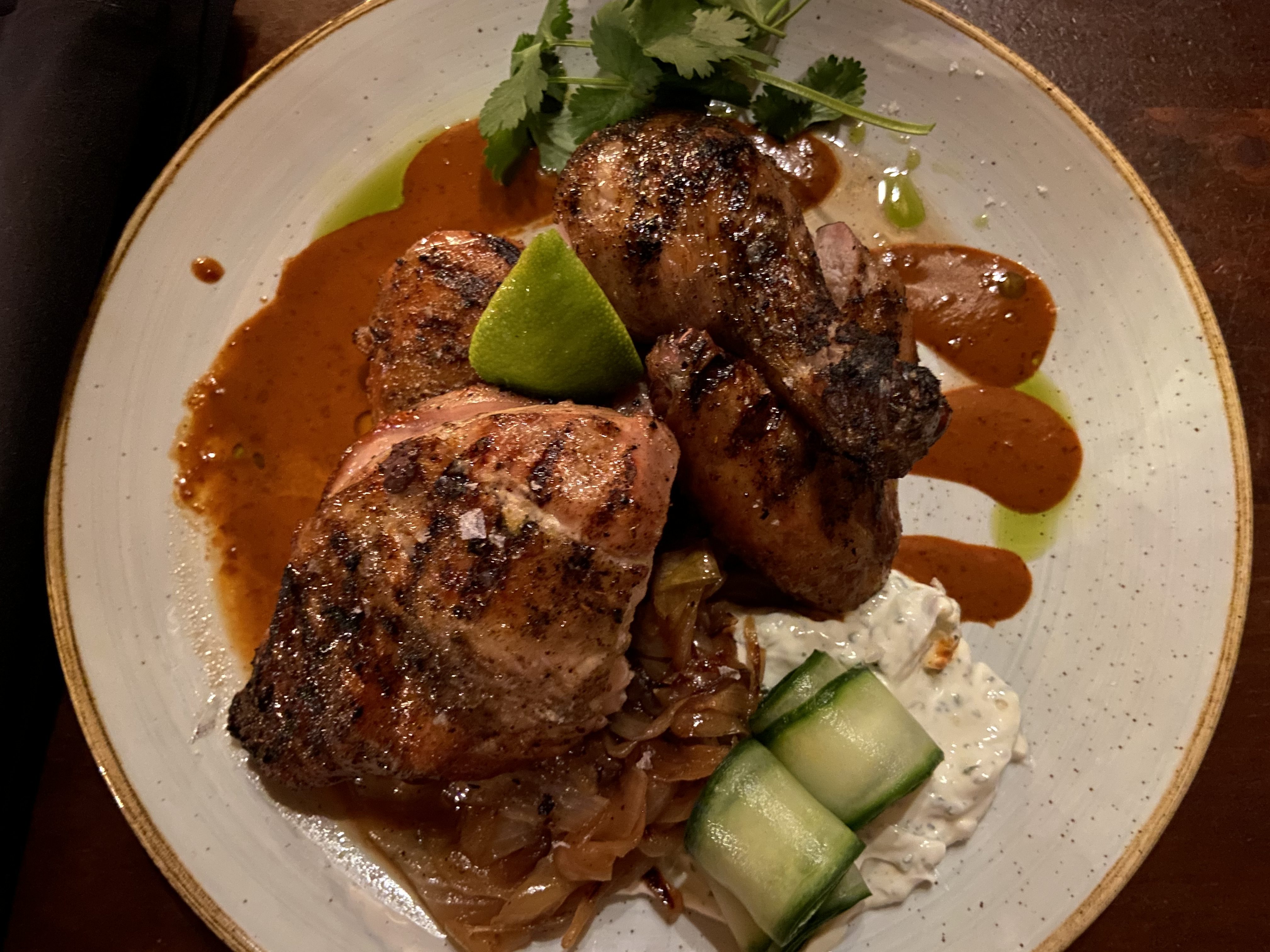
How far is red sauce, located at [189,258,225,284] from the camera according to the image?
10.1 ft

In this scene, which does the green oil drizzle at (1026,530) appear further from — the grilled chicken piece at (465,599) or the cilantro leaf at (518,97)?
the cilantro leaf at (518,97)

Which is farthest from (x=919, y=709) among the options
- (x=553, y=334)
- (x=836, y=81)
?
(x=836, y=81)

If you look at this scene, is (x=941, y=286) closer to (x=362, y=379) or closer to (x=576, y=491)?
(x=576, y=491)

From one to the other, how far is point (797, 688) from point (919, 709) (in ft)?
1.58

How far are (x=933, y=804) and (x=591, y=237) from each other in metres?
2.29

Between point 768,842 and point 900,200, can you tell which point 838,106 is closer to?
point 900,200

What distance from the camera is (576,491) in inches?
85.6

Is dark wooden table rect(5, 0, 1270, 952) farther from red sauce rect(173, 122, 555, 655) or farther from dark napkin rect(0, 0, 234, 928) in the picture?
red sauce rect(173, 122, 555, 655)

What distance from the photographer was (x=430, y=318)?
9.12ft

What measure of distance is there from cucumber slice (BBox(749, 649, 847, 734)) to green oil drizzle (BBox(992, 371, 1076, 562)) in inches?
35.0

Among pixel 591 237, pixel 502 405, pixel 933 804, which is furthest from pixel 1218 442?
pixel 502 405

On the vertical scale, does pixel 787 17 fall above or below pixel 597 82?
above

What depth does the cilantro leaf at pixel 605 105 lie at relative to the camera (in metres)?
3.06

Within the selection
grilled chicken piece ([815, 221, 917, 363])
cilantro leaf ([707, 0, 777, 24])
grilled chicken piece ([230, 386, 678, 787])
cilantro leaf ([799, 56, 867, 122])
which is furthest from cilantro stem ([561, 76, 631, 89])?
grilled chicken piece ([230, 386, 678, 787])
